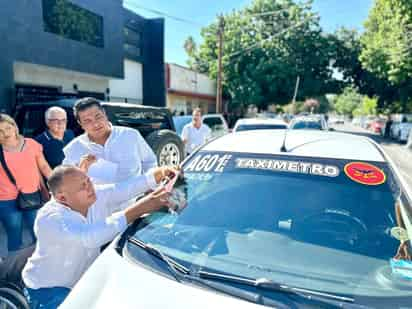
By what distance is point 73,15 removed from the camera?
1143 centimetres

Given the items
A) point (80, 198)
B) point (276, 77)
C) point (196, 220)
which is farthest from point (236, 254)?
point (276, 77)

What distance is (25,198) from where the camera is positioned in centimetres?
307

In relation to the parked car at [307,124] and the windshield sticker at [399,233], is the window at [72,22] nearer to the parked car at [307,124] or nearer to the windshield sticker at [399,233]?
the parked car at [307,124]

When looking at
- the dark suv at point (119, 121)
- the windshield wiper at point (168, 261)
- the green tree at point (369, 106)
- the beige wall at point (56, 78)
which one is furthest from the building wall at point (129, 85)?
the green tree at point (369, 106)

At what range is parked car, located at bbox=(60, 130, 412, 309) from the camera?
1.28m

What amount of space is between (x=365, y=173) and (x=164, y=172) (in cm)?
130

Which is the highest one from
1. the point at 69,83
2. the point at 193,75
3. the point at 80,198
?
the point at 193,75

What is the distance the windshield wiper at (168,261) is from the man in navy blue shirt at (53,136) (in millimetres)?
2626

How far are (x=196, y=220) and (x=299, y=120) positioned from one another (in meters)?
9.87

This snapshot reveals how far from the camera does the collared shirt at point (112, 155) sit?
250cm

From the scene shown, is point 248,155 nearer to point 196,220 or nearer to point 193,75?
point 196,220

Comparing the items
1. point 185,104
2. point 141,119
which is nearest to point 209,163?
point 141,119

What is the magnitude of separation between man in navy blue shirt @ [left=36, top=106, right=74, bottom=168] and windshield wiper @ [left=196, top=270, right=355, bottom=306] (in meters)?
3.09

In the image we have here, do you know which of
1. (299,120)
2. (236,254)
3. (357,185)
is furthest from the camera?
(299,120)
